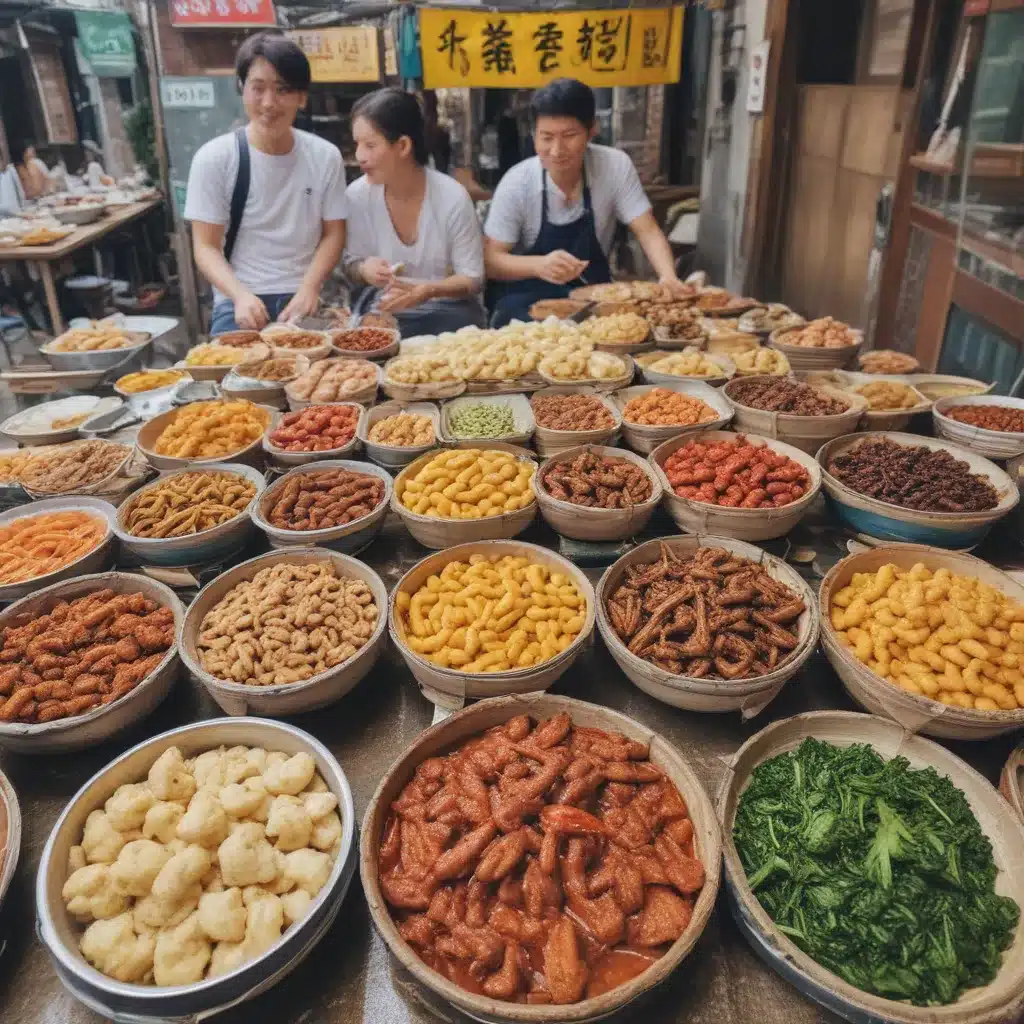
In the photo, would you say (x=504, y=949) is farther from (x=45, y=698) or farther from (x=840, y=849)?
(x=45, y=698)

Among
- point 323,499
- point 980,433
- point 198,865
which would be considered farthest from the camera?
point 980,433

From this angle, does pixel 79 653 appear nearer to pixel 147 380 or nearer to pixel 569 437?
pixel 569 437

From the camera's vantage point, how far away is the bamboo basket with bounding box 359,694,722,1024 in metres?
1.28

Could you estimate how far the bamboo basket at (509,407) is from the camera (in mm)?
3115

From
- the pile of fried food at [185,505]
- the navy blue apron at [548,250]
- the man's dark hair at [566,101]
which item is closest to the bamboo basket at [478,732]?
the pile of fried food at [185,505]

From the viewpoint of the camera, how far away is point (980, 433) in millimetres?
2910

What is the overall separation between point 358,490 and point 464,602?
83cm

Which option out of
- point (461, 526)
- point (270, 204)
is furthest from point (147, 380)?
point (461, 526)

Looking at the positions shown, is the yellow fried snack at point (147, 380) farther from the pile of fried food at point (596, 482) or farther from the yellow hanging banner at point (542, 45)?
the yellow hanging banner at point (542, 45)

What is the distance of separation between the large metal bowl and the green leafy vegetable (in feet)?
3.05

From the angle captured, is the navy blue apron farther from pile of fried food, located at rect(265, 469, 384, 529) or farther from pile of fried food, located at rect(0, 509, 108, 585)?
pile of fried food, located at rect(0, 509, 108, 585)

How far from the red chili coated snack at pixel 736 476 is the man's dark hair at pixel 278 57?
11.1 feet

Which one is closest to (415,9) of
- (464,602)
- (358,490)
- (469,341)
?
(469,341)

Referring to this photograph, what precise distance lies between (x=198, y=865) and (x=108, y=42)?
15.9 meters
